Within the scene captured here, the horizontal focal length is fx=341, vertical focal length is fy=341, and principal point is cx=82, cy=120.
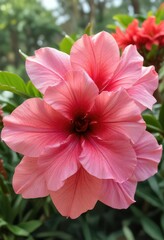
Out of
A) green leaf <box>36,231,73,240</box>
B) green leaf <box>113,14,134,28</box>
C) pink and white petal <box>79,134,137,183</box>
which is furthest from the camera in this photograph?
green leaf <box>113,14,134,28</box>

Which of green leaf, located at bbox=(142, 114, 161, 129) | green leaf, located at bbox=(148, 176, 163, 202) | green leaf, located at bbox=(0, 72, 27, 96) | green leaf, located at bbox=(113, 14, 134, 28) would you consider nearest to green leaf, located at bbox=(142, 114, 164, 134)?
green leaf, located at bbox=(142, 114, 161, 129)

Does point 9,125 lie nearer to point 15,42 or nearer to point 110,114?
point 110,114

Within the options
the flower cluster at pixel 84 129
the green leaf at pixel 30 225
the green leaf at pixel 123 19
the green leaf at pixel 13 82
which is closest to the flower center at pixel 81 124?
the flower cluster at pixel 84 129

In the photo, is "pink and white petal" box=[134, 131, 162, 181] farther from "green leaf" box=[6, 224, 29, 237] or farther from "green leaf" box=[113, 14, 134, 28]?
"green leaf" box=[113, 14, 134, 28]

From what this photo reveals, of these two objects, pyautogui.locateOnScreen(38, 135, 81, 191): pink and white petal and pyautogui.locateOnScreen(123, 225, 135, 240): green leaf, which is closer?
Answer: pyautogui.locateOnScreen(38, 135, 81, 191): pink and white petal

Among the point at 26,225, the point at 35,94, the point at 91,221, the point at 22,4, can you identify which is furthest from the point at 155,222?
the point at 22,4

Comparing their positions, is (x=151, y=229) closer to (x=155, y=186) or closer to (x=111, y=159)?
(x=155, y=186)

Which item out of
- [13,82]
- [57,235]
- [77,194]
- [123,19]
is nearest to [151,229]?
[57,235]
